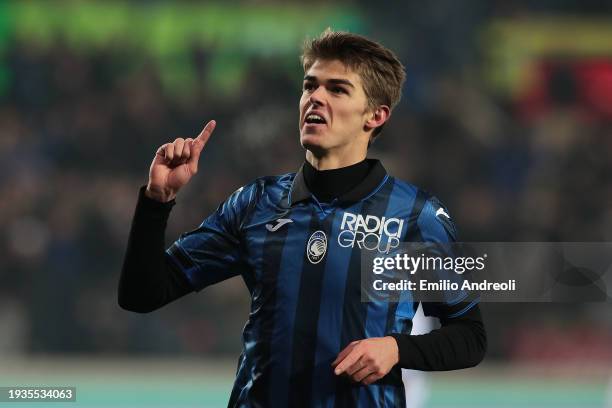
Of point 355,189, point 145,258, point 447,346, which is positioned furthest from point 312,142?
point 447,346

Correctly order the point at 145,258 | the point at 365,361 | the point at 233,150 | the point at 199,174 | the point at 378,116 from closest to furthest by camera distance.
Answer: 1. the point at 365,361
2. the point at 145,258
3. the point at 378,116
4. the point at 199,174
5. the point at 233,150

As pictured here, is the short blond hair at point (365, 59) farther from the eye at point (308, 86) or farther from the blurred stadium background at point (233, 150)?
the blurred stadium background at point (233, 150)

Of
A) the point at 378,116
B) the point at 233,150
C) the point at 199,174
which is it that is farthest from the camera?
the point at 233,150

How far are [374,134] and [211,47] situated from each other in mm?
9768

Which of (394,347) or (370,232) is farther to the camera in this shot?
(370,232)

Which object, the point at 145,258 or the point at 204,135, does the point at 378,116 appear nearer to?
the point at 204,135

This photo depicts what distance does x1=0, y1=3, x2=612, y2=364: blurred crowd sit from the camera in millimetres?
10719

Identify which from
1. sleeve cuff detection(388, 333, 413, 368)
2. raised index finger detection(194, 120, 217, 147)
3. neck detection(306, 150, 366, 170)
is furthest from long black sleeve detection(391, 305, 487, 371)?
raised index finger detection(194, 120, 217, 147)

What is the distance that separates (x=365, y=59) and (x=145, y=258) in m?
0.85

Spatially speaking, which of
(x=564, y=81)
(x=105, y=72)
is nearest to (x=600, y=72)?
(x=564, y=81)

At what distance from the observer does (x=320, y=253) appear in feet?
10.3

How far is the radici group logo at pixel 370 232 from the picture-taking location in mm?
3154

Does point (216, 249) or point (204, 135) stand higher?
point (204, 135)

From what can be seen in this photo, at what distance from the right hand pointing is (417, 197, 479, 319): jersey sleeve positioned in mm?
657
